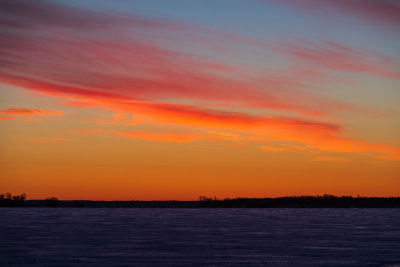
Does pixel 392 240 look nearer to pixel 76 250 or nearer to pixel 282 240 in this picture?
pixel 282 240

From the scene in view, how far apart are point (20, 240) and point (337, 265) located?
21.7 meters

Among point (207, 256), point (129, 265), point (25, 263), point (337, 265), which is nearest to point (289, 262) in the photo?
point (337, 265)

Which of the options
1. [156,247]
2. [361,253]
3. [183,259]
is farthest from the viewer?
[156,247]

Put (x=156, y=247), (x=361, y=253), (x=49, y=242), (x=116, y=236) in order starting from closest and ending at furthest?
(x=361, y=253), (x=156, y=247), (x=49, y=242), (x=116, y=236)

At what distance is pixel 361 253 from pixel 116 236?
741 inches

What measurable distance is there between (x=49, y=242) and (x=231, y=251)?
42.4 feet

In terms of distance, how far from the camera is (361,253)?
31.0m

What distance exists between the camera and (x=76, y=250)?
32250 millimetres

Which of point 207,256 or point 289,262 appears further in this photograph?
point 207,256

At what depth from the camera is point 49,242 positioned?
37.4 metres

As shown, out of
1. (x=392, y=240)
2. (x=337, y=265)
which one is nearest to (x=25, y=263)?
(x=337, y=265)

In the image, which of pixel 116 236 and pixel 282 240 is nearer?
pixel 282 240

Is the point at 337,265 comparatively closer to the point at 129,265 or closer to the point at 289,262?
the point at 289,262

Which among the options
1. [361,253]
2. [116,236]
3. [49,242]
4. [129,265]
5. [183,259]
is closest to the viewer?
[129,265]
